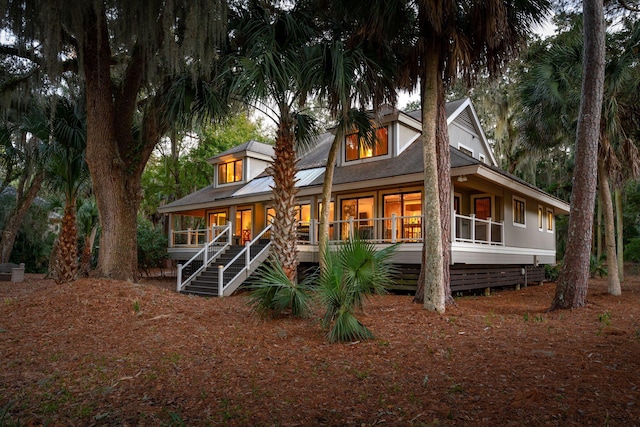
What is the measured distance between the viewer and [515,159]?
80.2 feet

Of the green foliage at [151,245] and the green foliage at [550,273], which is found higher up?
the green foliage at [151,245]

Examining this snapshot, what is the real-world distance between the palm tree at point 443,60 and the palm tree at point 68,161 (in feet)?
28.8

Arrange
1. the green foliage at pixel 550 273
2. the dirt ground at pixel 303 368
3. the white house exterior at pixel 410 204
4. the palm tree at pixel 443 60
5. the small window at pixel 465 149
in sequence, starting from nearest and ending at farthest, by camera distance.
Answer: the dirt ground at pixel 303 368 → the palm tree at pixel 443 60 → the white house exterior at pixel 410 204 → the small window at pixel 465 149 → the green foliage at pixel 550 273

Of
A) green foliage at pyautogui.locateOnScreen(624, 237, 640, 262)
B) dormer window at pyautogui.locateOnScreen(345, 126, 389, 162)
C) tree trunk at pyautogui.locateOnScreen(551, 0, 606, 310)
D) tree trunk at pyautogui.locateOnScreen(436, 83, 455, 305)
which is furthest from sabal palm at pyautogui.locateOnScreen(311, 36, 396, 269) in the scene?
green foliage at pyautogui.locateOnScreen(624, 237, 640, 262)

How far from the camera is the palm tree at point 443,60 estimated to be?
8.52m

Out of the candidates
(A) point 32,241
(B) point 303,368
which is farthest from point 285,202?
(A) point 32,241

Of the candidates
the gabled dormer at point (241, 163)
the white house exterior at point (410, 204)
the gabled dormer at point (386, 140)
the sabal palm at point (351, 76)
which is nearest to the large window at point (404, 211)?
the white house exterior at point (410, 204)

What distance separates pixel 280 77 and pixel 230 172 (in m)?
13.6

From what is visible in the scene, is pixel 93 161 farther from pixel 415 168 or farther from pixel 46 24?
pixel 415 168

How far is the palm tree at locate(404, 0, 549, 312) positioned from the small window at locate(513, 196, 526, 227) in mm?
8517

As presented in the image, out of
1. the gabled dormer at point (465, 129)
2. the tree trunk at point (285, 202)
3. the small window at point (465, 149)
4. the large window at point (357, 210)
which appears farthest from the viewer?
the small window at point (465, 149)

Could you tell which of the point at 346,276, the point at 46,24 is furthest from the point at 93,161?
the point at 346,276

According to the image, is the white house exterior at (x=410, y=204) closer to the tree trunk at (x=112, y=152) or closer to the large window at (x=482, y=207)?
the large window at (x=482, y=207)

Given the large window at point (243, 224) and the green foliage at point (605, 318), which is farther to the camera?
the large window at point (243, 224)
